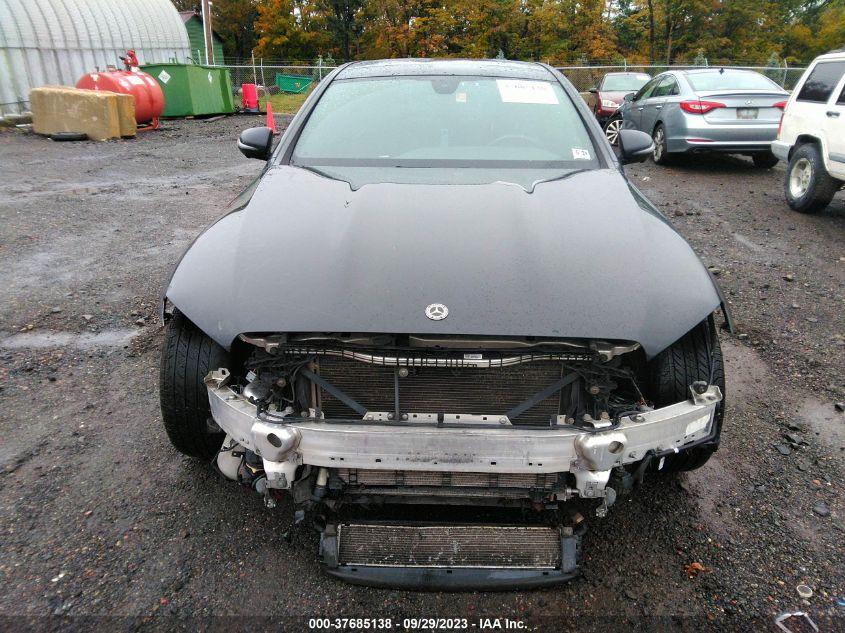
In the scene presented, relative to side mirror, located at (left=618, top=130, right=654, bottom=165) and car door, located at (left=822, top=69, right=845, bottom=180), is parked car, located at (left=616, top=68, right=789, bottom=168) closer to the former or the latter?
car door, located at (left=822, top=69, right=845, bottom=180)

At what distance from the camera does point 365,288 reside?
203 centimetres

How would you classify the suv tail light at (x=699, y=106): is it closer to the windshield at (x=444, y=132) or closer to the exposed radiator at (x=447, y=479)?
the windshield at (x=444, y=132)

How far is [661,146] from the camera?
10.2m

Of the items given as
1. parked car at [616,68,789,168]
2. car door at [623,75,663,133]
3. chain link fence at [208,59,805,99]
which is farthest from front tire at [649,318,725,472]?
chain link fence at [208,59,805,99]

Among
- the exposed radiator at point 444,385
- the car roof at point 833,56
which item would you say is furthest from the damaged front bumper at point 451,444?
the car roof at point 833,56

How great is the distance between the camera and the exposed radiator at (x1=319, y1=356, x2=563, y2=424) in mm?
2086

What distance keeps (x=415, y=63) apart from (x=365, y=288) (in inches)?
92.8

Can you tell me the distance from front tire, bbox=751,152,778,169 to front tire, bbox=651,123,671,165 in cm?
133

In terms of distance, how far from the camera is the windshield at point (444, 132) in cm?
296

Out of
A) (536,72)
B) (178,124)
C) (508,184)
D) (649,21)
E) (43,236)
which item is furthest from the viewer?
(649,21)

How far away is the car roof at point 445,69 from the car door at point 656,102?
7312 mm

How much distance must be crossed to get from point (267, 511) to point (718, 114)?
9.21 m

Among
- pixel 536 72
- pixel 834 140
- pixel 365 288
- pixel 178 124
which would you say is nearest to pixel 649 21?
pixel 178 124

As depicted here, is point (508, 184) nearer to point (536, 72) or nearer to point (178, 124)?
point (536, 72)
